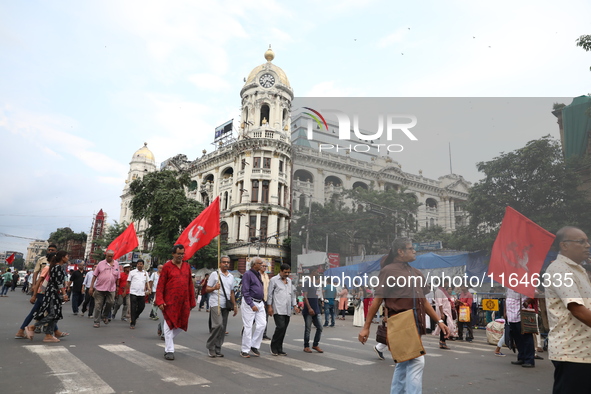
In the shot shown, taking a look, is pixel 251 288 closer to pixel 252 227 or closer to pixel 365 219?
pixel 365 219

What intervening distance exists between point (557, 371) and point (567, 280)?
2.20 feet

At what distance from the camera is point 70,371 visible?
17.8 feet

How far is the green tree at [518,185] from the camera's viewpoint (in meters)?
9.40

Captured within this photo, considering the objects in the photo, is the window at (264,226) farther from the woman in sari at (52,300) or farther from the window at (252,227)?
the woman in sari at (52,300)

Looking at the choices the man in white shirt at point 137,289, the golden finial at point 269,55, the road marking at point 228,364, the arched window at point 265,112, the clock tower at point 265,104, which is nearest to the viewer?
the road marking at point 228,364

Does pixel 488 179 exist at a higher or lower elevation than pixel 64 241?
lower

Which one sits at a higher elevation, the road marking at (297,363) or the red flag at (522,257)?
the red flag at (522,257)

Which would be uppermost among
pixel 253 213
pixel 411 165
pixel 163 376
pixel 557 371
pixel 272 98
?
pixel 272 98

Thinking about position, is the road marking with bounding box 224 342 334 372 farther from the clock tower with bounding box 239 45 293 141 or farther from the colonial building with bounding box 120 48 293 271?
the clock tower with bounding box 239 45 293 141

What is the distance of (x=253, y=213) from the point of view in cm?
4059

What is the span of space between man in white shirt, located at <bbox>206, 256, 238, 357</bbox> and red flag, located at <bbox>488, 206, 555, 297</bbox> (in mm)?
4965

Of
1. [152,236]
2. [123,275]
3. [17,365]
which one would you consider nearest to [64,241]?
[152,236]

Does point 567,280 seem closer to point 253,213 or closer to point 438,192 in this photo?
point 438,192

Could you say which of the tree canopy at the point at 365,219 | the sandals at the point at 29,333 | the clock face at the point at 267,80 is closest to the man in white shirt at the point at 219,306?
the tree canopy at the point at 365,219
